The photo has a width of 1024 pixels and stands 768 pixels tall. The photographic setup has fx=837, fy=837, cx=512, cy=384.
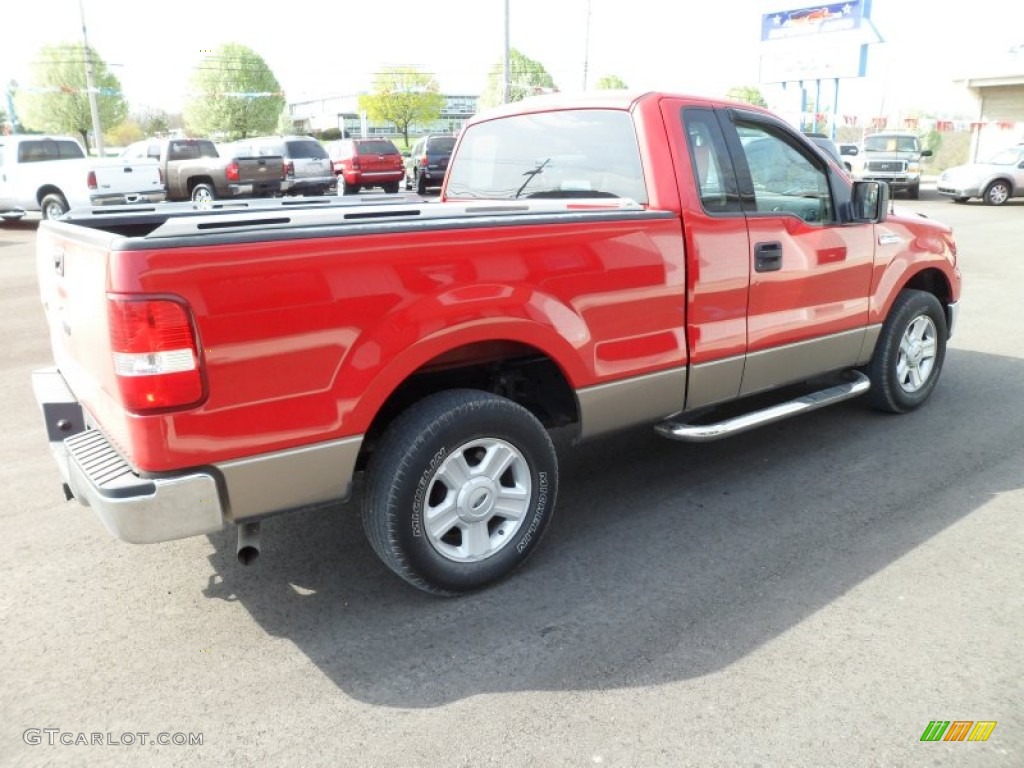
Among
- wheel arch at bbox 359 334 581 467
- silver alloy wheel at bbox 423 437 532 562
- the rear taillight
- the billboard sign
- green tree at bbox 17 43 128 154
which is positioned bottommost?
silver alloy wheel at bbox 423 437 532 562

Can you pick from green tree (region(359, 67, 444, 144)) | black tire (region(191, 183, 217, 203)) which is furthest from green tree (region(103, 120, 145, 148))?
black tire (region(191, 183, 217, 203))

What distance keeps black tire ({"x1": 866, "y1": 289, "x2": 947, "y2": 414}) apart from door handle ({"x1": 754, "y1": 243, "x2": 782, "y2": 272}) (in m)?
1.33

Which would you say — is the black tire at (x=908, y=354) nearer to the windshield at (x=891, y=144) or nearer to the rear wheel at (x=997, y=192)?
the rear wheel at (x=997, y=192)

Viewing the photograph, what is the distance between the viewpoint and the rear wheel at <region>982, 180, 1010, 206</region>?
2183 centimetres

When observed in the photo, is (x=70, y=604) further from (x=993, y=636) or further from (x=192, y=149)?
(x=192, y=149)

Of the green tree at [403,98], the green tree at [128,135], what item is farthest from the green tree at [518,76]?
the green tree at [128,135]

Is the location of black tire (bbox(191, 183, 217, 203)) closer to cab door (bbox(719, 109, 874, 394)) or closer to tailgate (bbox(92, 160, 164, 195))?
tailgate (bbox(92, 160, 164, 195))

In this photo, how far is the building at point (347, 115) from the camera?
9625cm

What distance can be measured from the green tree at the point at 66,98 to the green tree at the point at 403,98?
20921 mm

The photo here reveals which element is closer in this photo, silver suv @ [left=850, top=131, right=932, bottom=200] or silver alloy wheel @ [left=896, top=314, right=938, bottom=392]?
silver alloy wheel @ [left=896, top=314, right=938, bottom=392]

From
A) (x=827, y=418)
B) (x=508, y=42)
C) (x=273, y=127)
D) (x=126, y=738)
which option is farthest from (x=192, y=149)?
(x=273, y=127)

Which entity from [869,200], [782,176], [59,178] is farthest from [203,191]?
[869,200]

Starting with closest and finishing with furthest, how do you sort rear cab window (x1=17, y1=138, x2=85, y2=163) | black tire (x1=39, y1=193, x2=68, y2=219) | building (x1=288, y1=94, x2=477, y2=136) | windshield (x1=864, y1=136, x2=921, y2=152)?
black tire (x1=39, y1=193, x2=68, y2=219) < rear cab window (x1=17, y1=138, x2=85, y2=163) < windshield (x1=864, y1=136, x2=921, y2=152) < building (x1=288, y1=94, x2=477, y2=136)

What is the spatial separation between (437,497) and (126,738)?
1.30 meters
